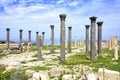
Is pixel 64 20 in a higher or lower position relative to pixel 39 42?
higher

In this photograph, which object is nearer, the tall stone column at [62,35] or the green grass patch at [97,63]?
the green grass patch at [97,63]

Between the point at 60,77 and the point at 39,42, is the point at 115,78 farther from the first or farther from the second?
the point at 39,42

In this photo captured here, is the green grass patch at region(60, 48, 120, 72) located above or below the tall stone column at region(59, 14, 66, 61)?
below

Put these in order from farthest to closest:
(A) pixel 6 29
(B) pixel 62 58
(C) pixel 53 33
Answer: (A) pixel 6 29 < (C) pixel 53 33 < (B) pixel 62 58

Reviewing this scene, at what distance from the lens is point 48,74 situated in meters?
20.8

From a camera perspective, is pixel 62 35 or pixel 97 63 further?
pixel 62 35

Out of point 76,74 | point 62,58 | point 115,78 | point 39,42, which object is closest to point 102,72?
point 115,78

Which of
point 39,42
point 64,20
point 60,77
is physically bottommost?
point 60,77

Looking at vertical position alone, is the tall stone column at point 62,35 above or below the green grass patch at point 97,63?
above

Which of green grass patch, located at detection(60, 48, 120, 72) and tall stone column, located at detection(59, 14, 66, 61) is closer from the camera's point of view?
green grass patch, located at detection(60, 48, 120, 72)

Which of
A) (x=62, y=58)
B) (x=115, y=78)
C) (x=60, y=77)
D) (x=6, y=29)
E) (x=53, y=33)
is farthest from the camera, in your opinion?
(x=6, y=29)

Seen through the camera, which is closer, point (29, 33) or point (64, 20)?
point (64, 20)

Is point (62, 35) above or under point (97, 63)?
above

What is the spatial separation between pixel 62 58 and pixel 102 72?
1206cm
